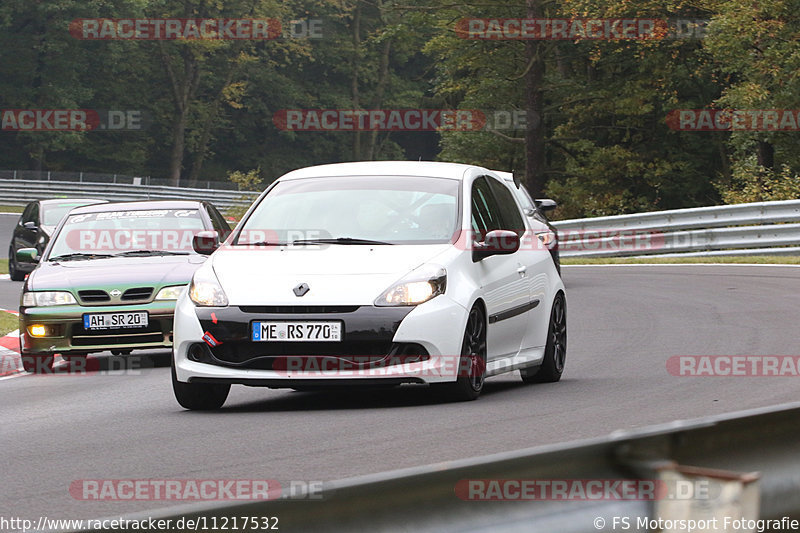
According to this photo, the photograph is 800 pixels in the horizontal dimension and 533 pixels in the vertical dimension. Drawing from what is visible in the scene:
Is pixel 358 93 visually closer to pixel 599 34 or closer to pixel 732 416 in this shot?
pixel 599 34

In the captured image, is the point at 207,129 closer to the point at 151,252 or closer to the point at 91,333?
the point at 151,252

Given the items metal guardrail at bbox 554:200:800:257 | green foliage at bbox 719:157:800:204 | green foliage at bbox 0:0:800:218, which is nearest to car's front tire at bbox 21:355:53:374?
metal guardrail at bbox 554:200:800:257

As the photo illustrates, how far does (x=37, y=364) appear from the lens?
13227 millimetres

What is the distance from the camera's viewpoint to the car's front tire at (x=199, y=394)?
29.7 ft

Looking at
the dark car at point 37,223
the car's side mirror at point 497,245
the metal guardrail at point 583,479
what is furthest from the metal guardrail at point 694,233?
the metal guardrail at point 583,479

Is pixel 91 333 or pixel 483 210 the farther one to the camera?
pixel 91 333

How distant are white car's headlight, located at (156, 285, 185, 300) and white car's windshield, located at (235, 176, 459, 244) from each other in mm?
2899

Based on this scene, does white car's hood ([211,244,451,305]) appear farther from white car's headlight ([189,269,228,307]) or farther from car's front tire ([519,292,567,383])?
car's front tire ([519,292,567,383])

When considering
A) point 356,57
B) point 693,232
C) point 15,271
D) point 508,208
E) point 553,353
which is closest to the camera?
point 553,353

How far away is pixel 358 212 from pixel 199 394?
5.35 ft

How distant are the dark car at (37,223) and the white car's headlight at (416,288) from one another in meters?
17.5

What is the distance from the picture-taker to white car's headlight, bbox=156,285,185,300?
41.7 ft

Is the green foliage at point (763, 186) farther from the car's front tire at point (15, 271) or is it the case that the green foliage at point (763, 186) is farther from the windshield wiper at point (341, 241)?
the windshield wiper at point (341, 241)

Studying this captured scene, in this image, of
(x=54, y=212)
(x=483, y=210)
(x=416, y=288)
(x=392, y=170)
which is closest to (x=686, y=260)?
(x=54, y=212)
